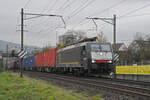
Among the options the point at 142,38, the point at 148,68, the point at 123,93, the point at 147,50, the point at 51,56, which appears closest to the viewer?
the point at 123,93

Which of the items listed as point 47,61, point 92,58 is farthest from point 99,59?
point 47,61

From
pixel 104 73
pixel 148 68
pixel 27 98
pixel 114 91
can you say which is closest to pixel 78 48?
pixel 104 73

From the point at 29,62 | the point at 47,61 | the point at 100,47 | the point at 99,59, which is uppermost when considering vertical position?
the point at 100,47

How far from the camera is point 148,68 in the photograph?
742 inches

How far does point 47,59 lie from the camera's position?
35125 mm

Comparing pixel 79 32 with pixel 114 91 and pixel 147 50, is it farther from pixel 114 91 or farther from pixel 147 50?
pixel 114 91

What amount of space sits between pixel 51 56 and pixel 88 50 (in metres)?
13.0

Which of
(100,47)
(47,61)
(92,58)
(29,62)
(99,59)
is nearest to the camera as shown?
(92,58)

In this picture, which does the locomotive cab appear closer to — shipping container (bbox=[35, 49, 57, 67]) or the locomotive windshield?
the locomotive windshield

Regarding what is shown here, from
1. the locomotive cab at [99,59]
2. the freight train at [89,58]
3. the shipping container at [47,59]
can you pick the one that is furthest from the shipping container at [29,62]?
the locomotive cab at [99,59]

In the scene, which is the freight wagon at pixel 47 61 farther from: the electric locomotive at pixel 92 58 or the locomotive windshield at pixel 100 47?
the locomotive windshield at pixel 100 47

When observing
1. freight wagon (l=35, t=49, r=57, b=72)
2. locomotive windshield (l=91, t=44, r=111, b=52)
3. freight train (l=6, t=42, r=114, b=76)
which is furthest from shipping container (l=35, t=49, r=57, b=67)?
locomotive windshield (l=91, t=44, r=111, b=52)

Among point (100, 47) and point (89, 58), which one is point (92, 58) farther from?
point (100, 47)

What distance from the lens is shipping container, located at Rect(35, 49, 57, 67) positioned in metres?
31.7
